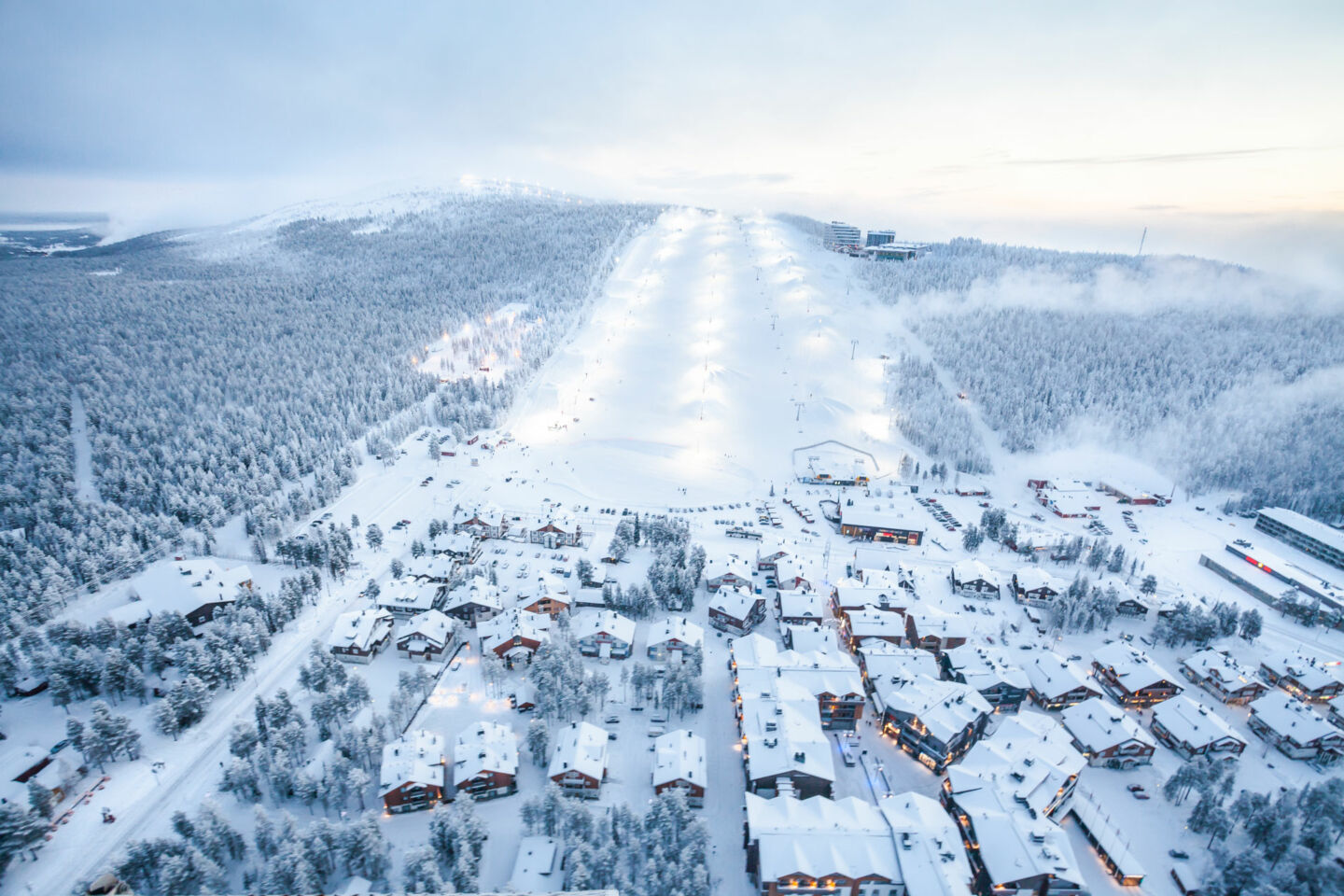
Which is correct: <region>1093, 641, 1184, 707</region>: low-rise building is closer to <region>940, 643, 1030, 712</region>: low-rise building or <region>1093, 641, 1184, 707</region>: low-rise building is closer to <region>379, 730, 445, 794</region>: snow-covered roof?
<region>940, 643, 1030, 712</region>: low-rise building

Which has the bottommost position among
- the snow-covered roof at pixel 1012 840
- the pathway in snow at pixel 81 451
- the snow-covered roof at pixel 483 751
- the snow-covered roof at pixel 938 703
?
the snow-covered roof at pixel 1012 840

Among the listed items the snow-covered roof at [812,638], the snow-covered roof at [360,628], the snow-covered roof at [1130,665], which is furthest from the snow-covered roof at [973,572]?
the snow-covered roof at [360,628]

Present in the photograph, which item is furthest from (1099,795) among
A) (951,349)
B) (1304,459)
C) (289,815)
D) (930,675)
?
(951,349)

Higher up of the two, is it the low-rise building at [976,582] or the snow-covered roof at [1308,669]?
the low-rise building at [976,582]

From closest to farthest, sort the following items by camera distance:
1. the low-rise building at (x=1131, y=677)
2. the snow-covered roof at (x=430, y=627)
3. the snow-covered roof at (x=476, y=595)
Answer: the low-rise building at (x=1131, y=677), the snow-covered roof at (x=430, y=627), the snow-covered roof at (x=476, y=595)

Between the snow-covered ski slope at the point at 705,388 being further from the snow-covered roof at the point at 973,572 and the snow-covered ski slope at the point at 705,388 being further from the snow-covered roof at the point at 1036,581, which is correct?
the snow-covered roof at the point at 1036,581

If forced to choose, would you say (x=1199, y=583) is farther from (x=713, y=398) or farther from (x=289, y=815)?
(x=289, y=815)
